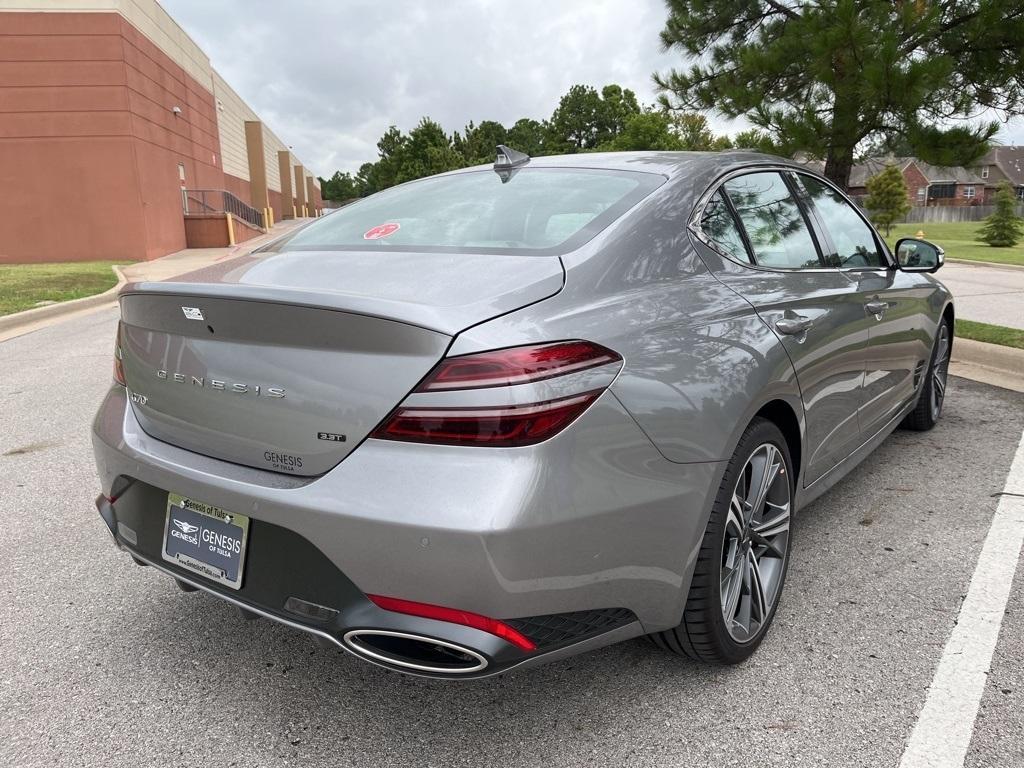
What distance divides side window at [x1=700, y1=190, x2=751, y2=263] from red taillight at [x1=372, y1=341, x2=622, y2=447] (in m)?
1.04

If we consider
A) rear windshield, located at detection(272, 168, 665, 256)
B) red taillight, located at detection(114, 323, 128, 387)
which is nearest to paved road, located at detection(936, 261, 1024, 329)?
rear windshield, located at detection(272, 168, 665, 256)

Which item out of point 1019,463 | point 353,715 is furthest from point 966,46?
point 353,715

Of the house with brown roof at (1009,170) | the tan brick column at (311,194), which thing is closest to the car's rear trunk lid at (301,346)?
the tan brick column at (311,194)

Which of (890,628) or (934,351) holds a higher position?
(934,351)

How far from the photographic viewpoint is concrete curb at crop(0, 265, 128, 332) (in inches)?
427

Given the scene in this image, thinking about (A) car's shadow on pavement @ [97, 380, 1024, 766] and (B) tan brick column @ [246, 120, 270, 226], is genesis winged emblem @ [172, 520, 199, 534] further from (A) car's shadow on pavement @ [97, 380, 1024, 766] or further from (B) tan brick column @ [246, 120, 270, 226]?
(B) tan brick column @ [246, 120, 270, 226]

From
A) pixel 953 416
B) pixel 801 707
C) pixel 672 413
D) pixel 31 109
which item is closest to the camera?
pixel 672 413

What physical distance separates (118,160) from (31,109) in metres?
Answer: 2.51

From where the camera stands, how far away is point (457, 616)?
181cm

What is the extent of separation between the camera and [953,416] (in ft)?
17.4

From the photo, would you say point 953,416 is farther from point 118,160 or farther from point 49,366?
point 118,160

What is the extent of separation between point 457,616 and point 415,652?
0.51 ft

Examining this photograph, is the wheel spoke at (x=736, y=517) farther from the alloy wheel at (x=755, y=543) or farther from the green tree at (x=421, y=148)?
the green tree at (x=421, y=148)

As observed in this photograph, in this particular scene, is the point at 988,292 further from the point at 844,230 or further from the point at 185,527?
the point at 185,527
